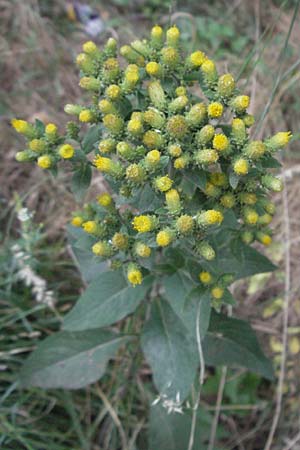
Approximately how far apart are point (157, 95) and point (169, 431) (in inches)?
69.4

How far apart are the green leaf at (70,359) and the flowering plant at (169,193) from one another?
37 cm

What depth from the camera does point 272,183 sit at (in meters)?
1.97

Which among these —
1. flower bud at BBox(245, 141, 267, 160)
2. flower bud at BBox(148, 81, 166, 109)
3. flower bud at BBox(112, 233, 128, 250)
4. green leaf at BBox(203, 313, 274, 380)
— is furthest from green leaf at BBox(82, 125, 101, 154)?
green leaf at BBox(203, 313, 274, 380)

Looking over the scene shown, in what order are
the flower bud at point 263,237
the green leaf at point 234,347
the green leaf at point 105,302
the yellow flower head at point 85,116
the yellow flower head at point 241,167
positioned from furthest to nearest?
the green leaf at point 234,347 < the green leaf at point 105,302 < the flower bud at point 263,237 < the yellow flower head at point 85,116 < the yellow flower head at point 241,167

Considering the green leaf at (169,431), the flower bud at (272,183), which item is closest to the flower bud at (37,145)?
the flower bud at (272,183)

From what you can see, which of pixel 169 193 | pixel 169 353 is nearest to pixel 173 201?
pixel 169 193

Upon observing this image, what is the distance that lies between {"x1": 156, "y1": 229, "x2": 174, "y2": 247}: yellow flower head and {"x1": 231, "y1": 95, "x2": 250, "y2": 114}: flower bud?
0.51 meters

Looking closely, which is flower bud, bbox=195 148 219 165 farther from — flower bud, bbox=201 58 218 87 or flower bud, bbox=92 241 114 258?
flower bud, bbox=92 241 114 258

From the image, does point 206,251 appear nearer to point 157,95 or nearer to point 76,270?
point 157,95

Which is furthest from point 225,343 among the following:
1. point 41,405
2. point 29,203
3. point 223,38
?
point 223,38

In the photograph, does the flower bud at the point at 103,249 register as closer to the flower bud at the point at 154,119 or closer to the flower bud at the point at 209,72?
the flower bud at the point at 154,119

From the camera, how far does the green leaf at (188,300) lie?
87.2 inches

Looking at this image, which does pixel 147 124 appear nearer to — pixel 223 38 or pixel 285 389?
pixel 285 389

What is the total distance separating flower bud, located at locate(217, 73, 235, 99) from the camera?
194 cm
